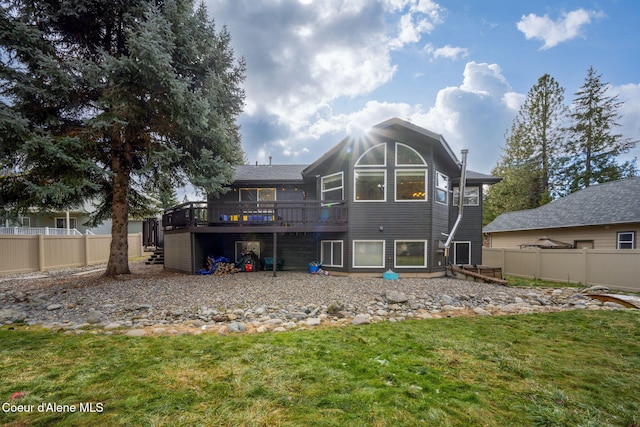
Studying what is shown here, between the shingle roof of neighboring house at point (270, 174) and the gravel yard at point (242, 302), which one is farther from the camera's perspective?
the shingle roof of neighboring house at point (270, 174)

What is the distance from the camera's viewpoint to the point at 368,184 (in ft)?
34.9

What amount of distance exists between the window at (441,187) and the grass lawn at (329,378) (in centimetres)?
704

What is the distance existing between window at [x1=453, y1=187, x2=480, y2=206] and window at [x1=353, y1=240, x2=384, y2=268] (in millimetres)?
5085

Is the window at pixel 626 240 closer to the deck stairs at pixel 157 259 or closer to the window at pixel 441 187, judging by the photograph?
the window at pixel 441 187

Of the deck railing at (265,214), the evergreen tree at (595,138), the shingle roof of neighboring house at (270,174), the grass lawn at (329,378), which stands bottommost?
the grass lawn at (329,378)

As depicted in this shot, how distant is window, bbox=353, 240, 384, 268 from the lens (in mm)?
10562

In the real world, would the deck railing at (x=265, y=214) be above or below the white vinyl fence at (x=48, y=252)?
above

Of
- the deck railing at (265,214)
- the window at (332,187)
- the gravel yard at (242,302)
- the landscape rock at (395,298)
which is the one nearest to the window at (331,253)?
the deck railing at (265,214)

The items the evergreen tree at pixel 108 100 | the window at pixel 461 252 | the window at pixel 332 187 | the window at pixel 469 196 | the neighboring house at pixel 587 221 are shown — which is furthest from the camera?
the window at pixel 469 196

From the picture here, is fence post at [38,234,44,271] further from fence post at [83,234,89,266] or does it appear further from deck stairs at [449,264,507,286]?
deck stairs at [449,264,507,286]

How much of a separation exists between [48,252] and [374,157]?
16444mm

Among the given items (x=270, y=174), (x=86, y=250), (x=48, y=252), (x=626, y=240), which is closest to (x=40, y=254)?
(x=48, y=252)

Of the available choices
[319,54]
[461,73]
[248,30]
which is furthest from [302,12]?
[461,73]

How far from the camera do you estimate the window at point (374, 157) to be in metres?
10.6
